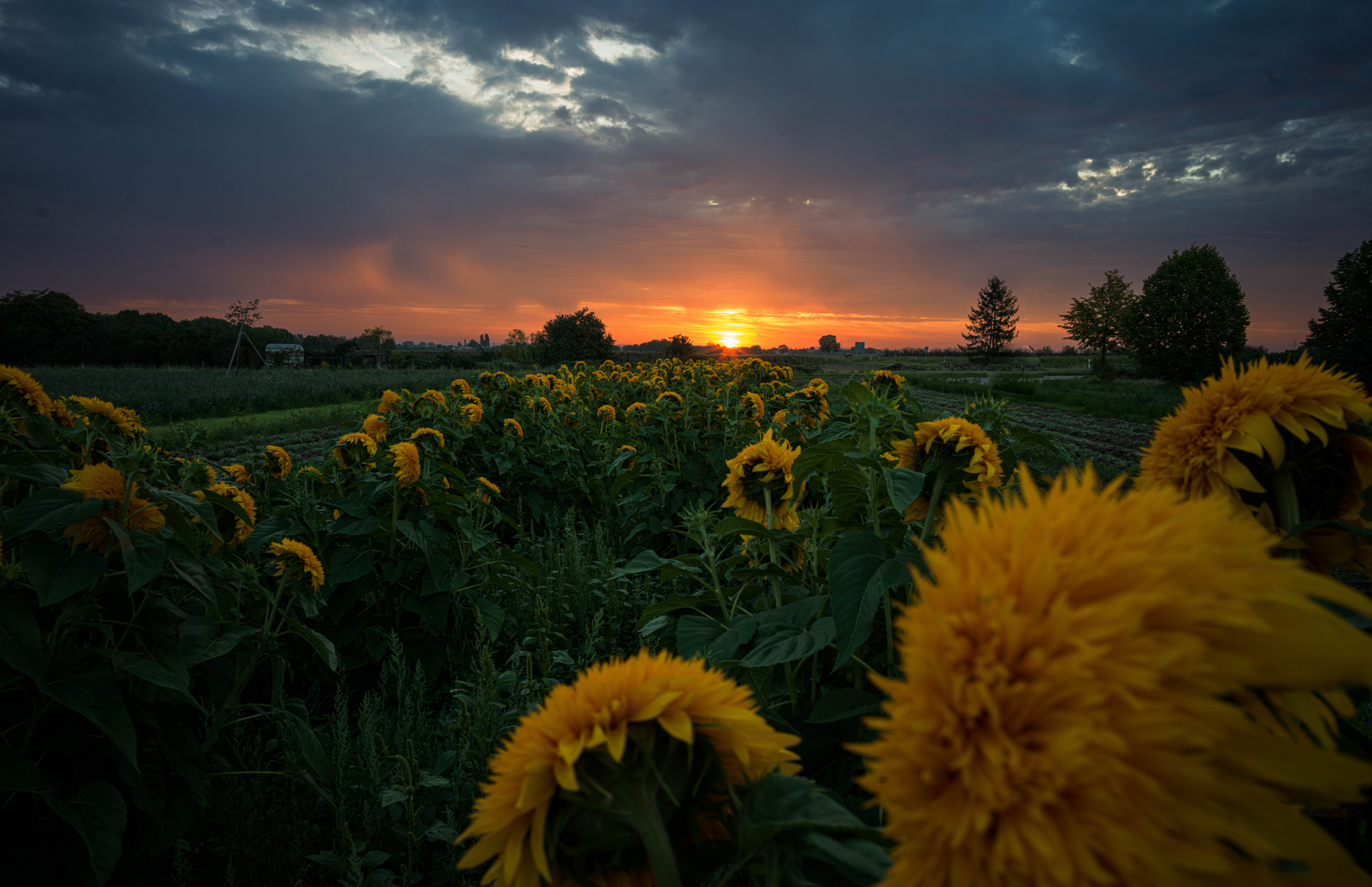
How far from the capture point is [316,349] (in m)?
78.4

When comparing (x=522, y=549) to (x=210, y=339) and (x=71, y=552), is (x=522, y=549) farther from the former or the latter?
(x=210, y=339)

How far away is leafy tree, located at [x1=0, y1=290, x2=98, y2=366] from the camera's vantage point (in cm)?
3803

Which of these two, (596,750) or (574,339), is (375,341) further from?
(596,750)

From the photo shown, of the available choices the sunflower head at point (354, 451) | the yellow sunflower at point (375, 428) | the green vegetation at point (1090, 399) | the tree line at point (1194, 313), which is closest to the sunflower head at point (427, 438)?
the sunflower head at point (354, 451)

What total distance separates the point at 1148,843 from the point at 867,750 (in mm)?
155

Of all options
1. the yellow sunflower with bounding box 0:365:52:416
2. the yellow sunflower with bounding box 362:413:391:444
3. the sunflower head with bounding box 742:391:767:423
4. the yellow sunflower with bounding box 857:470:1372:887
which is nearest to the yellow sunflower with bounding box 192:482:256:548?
the yellow sunflower with bounding box 0:365:52:416

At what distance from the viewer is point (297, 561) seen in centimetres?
250

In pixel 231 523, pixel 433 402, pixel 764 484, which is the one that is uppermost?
pixel 433 402

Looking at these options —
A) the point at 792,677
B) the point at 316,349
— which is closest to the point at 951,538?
the point at 792,677

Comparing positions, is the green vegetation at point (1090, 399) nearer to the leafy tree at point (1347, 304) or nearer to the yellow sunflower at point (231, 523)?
the leafy tree at point (1347, 304)

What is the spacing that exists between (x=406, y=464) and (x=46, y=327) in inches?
2297

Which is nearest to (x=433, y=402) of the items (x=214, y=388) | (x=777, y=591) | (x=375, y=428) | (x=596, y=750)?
(x=375, y=428)

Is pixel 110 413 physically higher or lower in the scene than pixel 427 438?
higher

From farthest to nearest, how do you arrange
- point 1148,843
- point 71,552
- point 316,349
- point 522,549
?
point 316,349
point 522,549
point 71,552
point 1148,843
